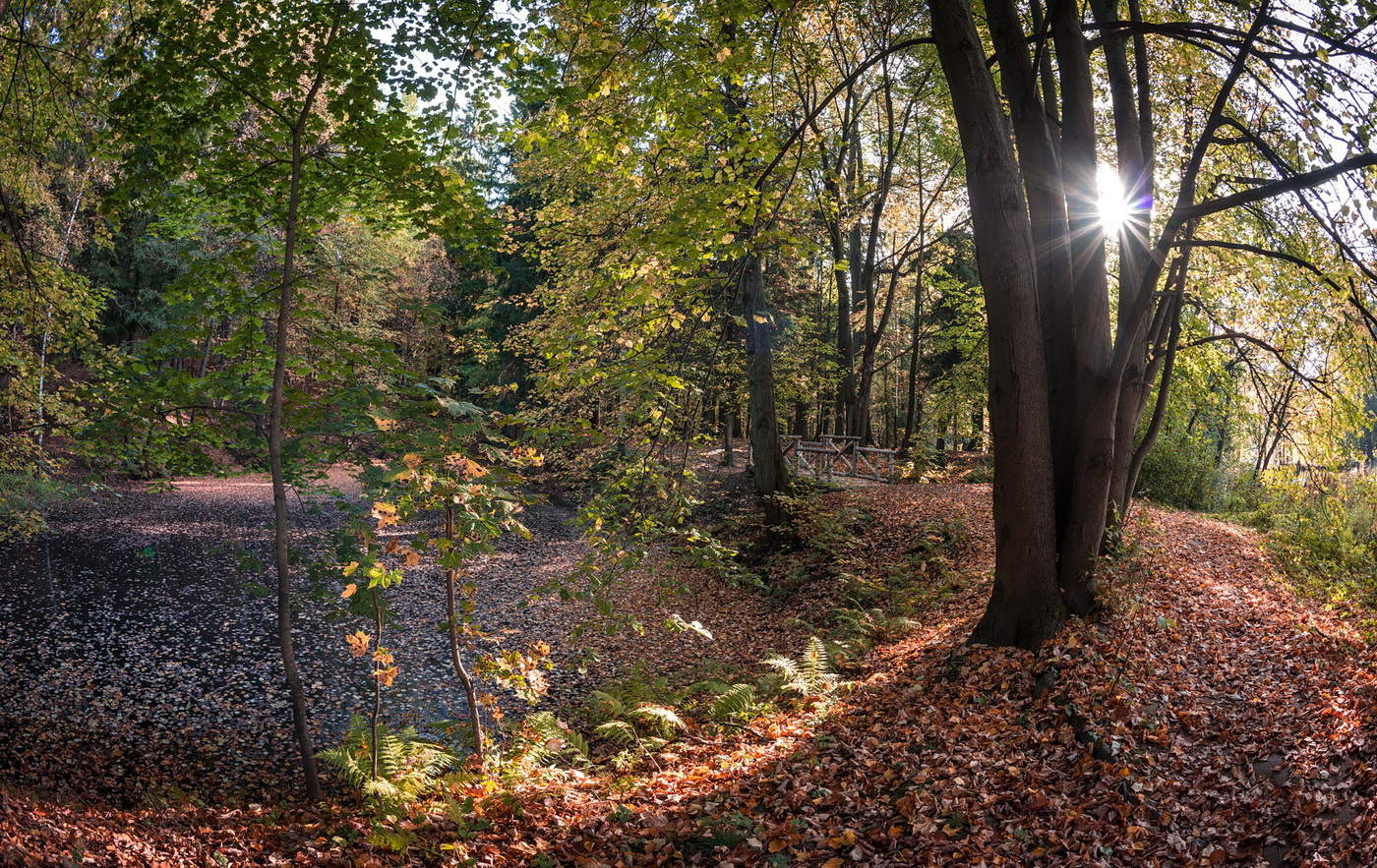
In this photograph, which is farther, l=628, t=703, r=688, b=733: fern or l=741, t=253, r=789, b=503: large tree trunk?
l=741, t=253, r=789, b=503: large tree trunk

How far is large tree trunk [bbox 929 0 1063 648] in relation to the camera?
580cm

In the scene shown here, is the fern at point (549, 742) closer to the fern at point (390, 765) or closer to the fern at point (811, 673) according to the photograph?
the fern at point (390, 765)

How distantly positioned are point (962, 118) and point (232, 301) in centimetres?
594

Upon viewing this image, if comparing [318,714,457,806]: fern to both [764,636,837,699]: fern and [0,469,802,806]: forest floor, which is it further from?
[764,636,837,699]: fern

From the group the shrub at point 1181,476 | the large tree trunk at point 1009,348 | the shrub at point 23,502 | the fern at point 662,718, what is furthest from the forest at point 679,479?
the shrub at point 1181,476

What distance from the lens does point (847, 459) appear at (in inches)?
793

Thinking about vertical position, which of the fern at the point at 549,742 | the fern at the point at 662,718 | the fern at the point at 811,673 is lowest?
the fern at the point at 549,742

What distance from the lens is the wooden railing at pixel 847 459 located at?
19312mm

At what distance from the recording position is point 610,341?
7.50m

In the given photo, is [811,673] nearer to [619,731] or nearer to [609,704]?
[619,731]

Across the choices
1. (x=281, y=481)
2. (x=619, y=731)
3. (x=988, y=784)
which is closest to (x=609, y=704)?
(x=619, y=731)

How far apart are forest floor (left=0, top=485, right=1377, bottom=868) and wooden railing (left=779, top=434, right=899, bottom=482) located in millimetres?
12527

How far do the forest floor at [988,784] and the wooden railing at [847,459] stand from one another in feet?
41.1

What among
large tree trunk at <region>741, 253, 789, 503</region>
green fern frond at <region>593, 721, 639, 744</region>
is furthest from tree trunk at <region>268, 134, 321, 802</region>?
large tree trunk at <region>741, 253, 789, 503</region>
